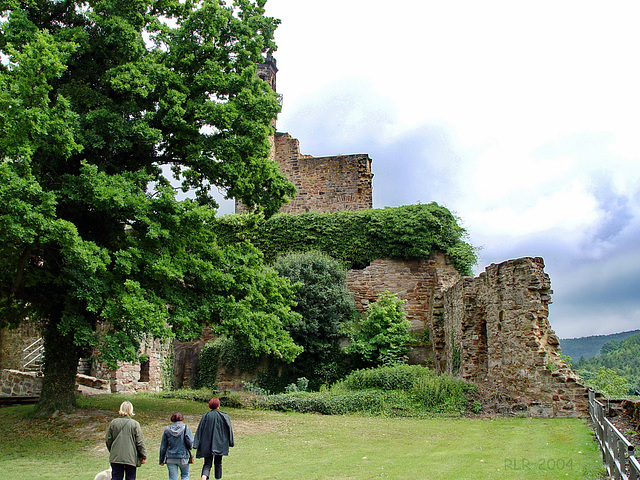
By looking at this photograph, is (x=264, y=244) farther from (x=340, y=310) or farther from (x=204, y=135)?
(x=204, y=135)

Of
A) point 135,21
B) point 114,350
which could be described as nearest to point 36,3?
point 135,21

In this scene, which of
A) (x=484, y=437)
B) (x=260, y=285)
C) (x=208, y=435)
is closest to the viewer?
(x=208, y=435)

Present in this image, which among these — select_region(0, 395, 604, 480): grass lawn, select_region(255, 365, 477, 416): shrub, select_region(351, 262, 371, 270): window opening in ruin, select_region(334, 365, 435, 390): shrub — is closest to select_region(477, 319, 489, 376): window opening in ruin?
select_region(255, 365, 477, 416): shrub

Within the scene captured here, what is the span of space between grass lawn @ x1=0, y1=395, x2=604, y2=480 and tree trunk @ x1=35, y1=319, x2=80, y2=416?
1.54 ft

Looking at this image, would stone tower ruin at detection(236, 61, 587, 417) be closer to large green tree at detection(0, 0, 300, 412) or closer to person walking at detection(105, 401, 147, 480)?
large green tree at detection(0, 0, 300, 412)

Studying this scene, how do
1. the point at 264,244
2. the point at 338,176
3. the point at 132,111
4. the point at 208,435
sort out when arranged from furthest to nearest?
the point at 338,176 → the point at 264,244 → the point at 132,111 → the point at 208,435

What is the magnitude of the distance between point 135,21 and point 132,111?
7.28 feet

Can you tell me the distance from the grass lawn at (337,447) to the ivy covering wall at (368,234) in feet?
33.2

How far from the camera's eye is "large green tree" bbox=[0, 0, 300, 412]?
497 inches

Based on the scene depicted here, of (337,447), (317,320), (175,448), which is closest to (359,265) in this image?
Answer: (317,320)

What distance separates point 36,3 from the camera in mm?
14539

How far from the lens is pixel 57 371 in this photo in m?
14.5

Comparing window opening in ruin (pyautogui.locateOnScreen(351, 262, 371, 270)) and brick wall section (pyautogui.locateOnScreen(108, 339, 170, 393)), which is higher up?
window opening in ruin (pyautogui.locateOnScreen(351, 262, 371, 270))

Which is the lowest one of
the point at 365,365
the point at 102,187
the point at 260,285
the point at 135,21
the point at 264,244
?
the point at 365,365
